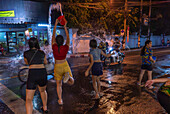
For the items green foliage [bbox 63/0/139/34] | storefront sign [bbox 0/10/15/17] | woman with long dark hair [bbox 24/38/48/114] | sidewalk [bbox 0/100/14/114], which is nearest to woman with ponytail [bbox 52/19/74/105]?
woman with long dark hair [bbox 24/38/48/114]

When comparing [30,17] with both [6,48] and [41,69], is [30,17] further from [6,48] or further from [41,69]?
[41,69]

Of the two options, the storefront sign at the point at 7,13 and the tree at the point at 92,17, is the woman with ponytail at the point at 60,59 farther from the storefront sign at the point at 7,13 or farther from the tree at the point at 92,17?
the storefront sign at the point at 7,13

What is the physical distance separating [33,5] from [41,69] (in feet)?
68.9

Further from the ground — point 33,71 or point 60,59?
point 60,59

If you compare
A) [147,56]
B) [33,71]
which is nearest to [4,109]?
[33,71]

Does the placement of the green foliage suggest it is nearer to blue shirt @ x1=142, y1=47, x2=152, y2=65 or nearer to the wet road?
blue shirt @ x1=142, y1=47, x2=152, y2=65

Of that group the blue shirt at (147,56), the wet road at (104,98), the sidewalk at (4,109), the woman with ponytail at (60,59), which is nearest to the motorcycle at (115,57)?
the wet road at (104,98)

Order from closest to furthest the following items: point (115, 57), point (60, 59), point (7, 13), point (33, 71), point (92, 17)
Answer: point (33, 71) → point (60, 59) → point (115, 57) → point (7, 13) → point (92, 17)

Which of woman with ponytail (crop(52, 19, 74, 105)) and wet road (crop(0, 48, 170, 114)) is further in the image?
wet road (crop(0, 48, 170, 114))

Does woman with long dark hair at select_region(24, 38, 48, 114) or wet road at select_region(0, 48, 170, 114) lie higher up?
woman with long dark hair at select_region(24, 38, 48, 114)

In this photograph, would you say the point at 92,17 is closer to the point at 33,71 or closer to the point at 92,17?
the point at 92,17

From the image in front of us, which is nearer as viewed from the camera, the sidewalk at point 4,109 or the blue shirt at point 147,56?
the sidewalk at point 4,109

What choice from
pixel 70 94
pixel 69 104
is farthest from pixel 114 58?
pixel 69 104

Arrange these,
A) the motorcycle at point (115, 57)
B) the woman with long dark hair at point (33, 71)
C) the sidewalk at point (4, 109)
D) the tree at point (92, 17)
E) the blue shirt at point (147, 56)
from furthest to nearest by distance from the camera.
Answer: the tree at point (92, 17), the motorcycle at point (115, 57), the blue shirt at point (147, 56), the sidewalk at point (4, 109), the woman with long dark hair at point (33, 71)
